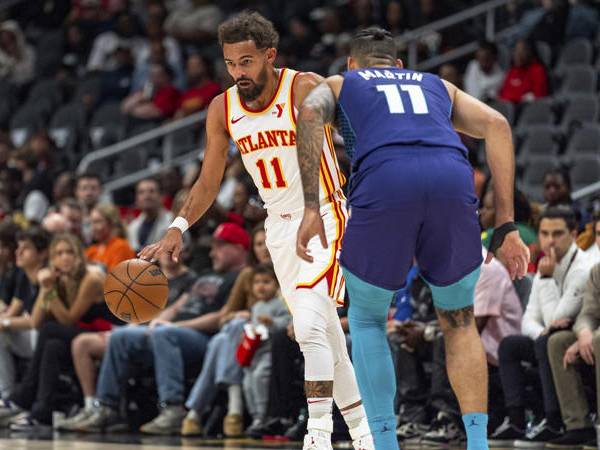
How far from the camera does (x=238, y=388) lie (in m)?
9.50

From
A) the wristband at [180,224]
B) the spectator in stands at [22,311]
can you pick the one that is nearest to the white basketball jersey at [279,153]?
the wristband at [180,224]

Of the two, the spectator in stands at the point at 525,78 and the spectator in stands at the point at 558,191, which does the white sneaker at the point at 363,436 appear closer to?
the spectator in stands at the point at 558,191

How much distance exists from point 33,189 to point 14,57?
4.26 meters

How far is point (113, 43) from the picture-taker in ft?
59.0

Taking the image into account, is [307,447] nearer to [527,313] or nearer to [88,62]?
[527,313]

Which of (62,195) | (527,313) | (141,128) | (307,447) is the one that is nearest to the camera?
(307,447)

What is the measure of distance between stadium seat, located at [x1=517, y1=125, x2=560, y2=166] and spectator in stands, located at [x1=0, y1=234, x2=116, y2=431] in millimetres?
4334

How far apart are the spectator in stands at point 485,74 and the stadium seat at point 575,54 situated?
2.22 ft

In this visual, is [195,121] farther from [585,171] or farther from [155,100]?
[585,171]

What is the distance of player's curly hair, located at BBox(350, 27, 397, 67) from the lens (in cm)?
582

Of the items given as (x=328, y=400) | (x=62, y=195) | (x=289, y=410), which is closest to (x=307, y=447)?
(x=328, y=400)

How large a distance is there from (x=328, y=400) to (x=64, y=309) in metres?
4.83

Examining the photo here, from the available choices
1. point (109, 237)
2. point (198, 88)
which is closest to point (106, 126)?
point (198, 88)

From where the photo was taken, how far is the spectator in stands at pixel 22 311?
432 inches
